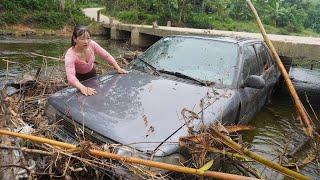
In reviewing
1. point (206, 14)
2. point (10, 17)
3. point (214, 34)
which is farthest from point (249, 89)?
point (206, 14)

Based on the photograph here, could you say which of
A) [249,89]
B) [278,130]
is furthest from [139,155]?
[278,130]

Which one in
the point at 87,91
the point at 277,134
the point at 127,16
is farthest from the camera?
the point at 127,16

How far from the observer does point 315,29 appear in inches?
2469

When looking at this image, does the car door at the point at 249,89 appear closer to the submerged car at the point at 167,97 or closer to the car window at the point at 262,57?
the submerged car at the point at 167,97

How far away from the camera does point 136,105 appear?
13.1ft

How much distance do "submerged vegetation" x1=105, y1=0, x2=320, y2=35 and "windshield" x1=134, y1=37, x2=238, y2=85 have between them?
2976 centimetres

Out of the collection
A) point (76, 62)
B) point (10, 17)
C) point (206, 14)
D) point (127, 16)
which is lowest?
point (10, 17)

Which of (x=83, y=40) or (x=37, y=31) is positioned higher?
(x=83, y=40)

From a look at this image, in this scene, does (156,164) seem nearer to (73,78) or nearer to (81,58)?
(73,78)

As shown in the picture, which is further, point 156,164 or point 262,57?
point 262,57

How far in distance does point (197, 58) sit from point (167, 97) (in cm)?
116

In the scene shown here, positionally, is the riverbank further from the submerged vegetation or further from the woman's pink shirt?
the woman's pink shirt

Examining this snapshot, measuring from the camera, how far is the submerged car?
344 cm

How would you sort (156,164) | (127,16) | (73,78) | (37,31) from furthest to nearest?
(127,16) < (37,31) < (73,78) < (156,164)
